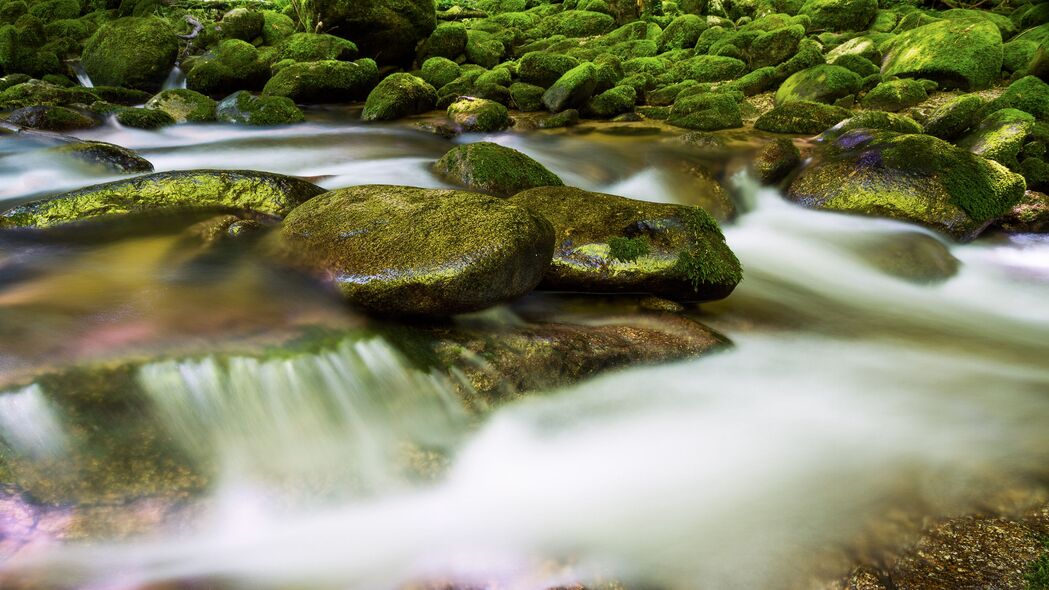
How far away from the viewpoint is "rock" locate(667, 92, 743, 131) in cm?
1050

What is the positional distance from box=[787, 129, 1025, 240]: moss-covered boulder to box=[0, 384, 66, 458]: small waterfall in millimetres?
7657

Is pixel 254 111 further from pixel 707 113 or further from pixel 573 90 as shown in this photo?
pixel 707 113

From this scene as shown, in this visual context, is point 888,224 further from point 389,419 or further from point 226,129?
point 226,129

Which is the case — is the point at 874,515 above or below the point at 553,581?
above

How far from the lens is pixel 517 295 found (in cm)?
391

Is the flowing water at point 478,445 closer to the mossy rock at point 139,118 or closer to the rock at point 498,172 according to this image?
the rock at point 498,172

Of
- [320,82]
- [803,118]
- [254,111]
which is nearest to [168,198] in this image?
[254,111]

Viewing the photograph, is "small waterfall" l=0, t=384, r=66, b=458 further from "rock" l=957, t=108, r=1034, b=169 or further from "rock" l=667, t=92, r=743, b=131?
"rock" l=667, t=92, r=743, b=131

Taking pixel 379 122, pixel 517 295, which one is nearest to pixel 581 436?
pixel 517 295

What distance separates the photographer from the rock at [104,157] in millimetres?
6355

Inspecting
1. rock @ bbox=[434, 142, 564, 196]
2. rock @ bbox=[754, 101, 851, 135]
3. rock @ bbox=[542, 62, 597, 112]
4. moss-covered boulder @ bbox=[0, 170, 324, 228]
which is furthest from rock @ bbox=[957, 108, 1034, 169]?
moss-covered boulder @ bbox=[0, 170, 324, 228]

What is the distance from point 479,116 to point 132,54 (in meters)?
9.15

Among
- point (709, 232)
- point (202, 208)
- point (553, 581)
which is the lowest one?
point (553, 581)

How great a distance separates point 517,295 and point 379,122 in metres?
8.77
